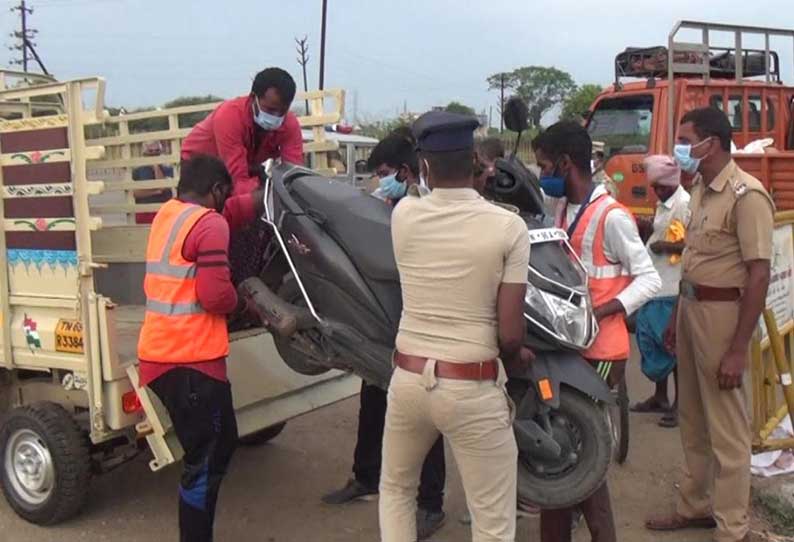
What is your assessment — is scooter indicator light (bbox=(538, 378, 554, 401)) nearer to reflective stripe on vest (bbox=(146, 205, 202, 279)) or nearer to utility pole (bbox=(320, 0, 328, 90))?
reflective stripe on vest (bbox=(146, 205, 202, 279))

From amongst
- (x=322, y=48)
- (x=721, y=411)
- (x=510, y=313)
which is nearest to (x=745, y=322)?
(x=721, y=411)

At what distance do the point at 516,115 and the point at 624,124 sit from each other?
6454mm

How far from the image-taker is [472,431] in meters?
2.55

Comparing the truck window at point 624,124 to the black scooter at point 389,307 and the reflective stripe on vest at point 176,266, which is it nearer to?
the black scooter at point 389,307

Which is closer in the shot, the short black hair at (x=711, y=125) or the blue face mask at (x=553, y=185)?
the blue face mask at (x=553, y=185)

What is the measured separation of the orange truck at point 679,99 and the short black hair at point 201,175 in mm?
6278

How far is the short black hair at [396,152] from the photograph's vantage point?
144 inches

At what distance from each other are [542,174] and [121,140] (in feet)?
A: 10.6

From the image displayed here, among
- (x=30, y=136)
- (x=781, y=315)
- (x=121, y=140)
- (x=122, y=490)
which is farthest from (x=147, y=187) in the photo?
(x=781, y=315)

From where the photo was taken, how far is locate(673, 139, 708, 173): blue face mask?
12.2 feet

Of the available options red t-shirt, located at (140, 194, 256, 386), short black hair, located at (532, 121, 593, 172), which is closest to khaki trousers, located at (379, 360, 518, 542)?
red t-shirt, located at (140, 194, 256, 386)

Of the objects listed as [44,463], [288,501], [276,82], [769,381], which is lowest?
[288,501]

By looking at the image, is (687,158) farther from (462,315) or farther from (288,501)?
(288,501)

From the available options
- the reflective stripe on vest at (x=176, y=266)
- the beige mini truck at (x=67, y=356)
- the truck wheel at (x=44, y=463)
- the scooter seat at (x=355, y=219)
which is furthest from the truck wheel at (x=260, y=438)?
the scooter seat at (x=355, y=219)
